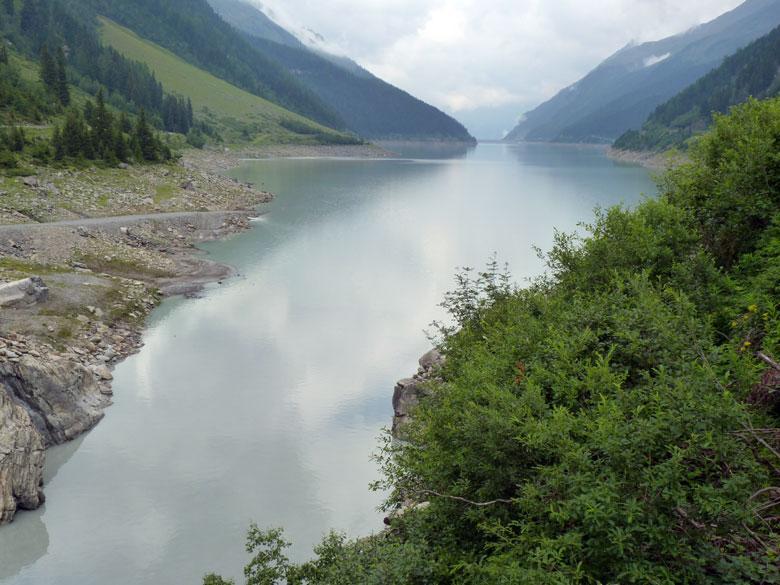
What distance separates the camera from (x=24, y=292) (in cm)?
3350

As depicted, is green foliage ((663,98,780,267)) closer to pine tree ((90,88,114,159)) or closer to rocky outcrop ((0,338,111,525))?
rocky outcrop ((0,338,111,525))

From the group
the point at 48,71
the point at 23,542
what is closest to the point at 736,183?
the point at 23,542

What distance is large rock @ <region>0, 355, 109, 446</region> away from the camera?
23.6m

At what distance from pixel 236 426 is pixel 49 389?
832 centimetres

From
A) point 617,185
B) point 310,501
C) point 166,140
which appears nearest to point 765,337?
point 310,501

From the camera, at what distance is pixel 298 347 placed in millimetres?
35281

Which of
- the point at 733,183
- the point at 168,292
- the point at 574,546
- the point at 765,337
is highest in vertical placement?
the point at 733,183

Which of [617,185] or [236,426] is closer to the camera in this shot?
[236,426]

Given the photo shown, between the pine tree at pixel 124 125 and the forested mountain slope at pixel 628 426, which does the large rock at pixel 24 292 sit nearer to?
the forested mountain slope at pixel 628 426

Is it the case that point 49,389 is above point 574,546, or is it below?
below

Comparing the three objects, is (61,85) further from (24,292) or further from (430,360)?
(430,360)

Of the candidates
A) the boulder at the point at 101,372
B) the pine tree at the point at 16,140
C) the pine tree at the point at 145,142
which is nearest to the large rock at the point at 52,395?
the boulder at the point at 101,372

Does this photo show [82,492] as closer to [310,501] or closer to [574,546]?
[310,501]

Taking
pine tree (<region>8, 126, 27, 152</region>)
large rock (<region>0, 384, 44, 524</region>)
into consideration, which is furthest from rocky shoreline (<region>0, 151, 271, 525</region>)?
pine tree (<region>8, 126, 27, 152</region>)
